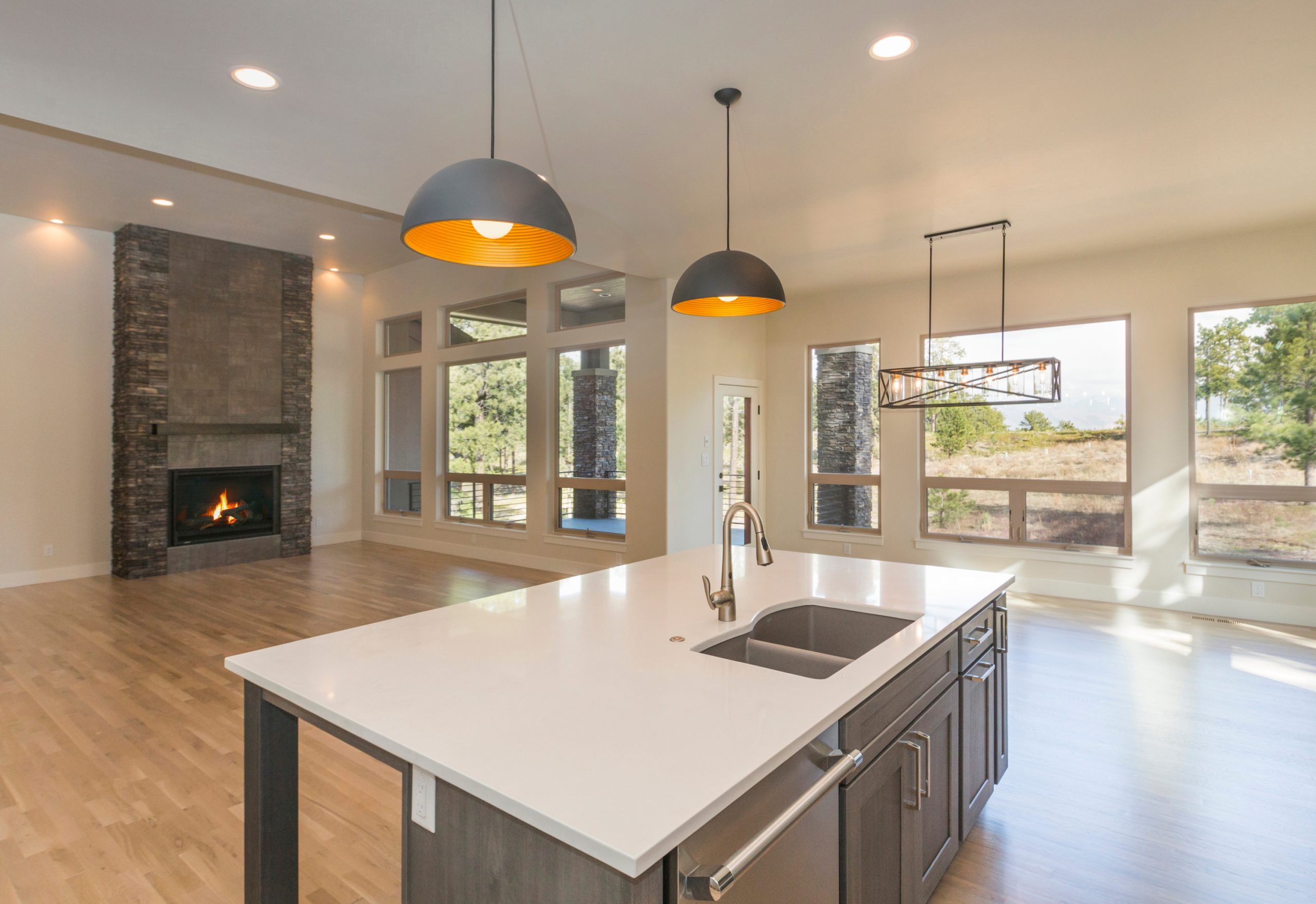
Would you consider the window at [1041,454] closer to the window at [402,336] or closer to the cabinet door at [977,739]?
the cabinet door at [977,739]

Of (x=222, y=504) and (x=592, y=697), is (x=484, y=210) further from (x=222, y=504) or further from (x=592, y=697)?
(x=222, y=504)

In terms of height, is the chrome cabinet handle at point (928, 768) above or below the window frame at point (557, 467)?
below

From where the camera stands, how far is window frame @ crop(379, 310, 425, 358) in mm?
8461

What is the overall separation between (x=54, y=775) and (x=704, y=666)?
2.88 m

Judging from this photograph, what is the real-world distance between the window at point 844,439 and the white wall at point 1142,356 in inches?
7.2

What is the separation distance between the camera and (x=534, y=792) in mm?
1021

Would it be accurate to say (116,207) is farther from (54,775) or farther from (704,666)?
(704,666)

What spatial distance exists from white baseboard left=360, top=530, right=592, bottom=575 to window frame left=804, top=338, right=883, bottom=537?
2.27 meters

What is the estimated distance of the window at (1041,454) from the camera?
18.5ft

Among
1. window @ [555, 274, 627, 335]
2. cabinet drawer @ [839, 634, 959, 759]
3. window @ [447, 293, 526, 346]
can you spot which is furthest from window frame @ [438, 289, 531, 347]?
cabinet drawer @ [839, 634, 959, 759]

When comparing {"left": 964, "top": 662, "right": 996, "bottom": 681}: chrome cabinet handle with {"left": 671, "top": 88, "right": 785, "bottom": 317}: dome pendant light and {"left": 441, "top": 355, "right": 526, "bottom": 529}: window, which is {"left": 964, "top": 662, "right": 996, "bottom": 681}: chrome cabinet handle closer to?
{"left": 671, "top": 88, "right": 785, "bottom": 317}: dome pendant light

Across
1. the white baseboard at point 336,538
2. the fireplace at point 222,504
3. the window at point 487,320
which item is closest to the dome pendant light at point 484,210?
the window at point 487,320

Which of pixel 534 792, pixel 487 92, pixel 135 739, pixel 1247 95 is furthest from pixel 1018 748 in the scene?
pixel 135 739

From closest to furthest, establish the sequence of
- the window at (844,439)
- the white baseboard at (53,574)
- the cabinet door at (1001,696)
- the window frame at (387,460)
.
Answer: the cabinet door at (1001,696) < the white baseboard at (53,574) < the window at (844,439) < the window frame at (387,460)
